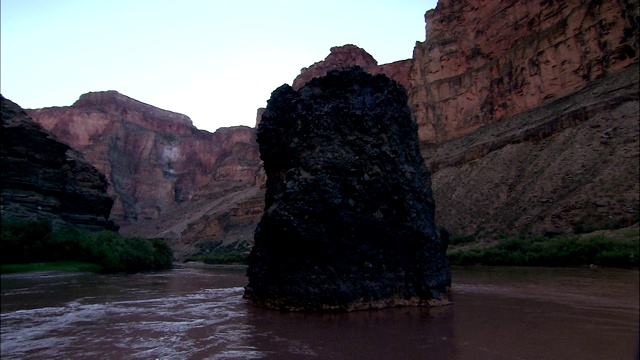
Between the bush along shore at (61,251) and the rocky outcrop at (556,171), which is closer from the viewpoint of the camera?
the bush along shore at (61,251)

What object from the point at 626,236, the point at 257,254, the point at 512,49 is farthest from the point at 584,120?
the point at 257,254

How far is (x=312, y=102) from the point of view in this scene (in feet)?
33.7

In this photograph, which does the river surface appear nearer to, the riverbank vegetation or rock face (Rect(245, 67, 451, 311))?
rock face (Rect(245, 67, 451, 311))

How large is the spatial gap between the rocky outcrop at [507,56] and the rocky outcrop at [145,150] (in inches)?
2425

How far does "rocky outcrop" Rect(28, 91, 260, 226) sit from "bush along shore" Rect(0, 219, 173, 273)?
266ft

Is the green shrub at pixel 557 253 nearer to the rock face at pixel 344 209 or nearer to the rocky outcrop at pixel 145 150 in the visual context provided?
the rock face at pixel 344 209

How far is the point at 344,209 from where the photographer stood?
895 cm

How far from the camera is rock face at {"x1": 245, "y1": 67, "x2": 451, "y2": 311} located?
8648 mm

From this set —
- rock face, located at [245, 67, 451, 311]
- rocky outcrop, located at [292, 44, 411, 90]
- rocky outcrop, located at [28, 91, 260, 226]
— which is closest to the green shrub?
rock face, located at [245, 67, 451, 311]

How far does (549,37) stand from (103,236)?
57190mm

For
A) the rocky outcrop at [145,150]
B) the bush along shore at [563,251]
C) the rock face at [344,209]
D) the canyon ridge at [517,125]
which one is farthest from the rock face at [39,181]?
the rocky outcrop at [145,150]

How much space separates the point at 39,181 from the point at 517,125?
53431 mm

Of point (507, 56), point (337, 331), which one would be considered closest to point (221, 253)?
point (507, 56)

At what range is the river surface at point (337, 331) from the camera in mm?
5332
